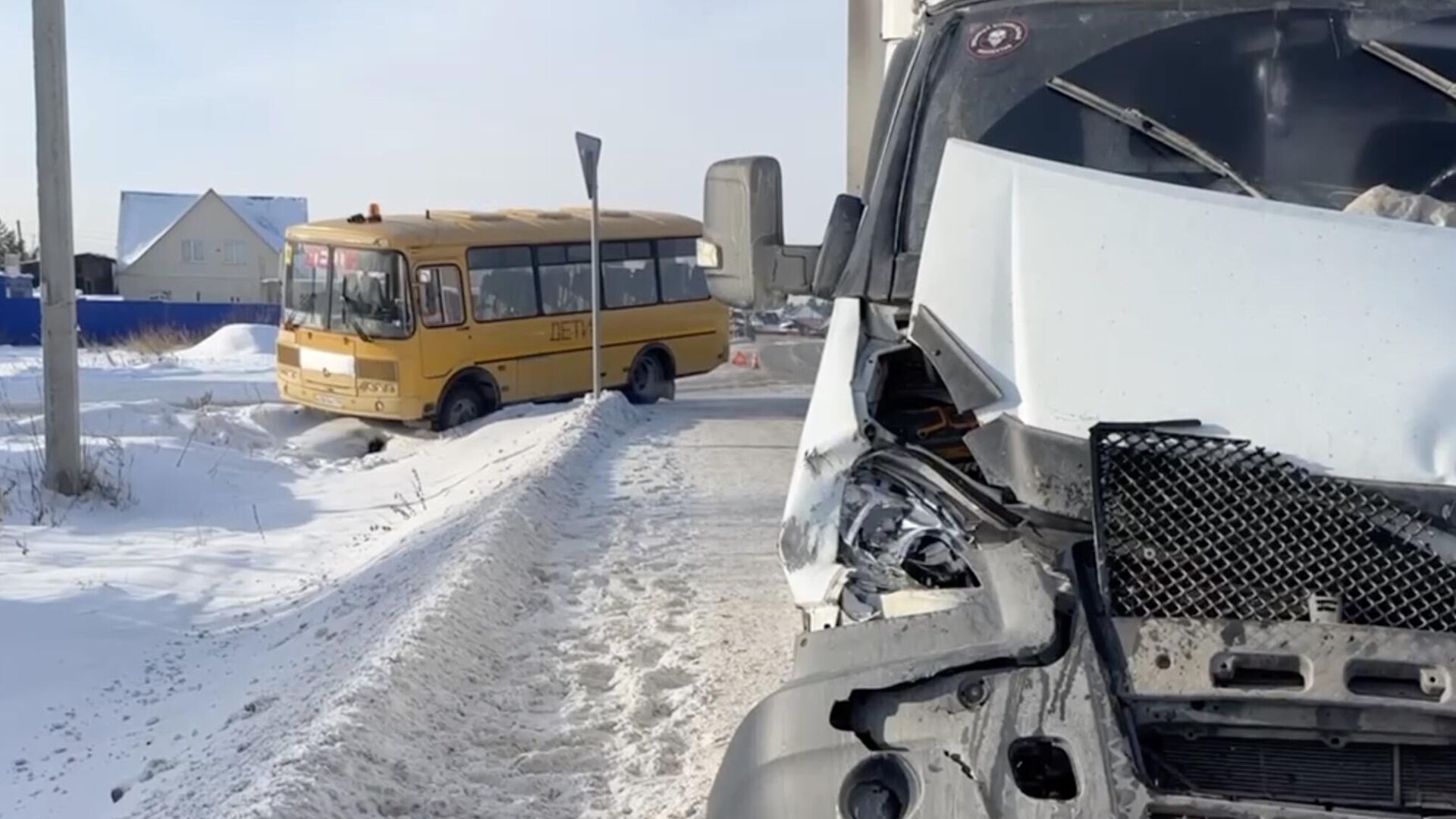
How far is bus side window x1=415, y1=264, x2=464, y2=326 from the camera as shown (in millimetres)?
16781

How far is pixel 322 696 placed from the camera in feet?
16.7

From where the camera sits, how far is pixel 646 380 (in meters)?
19.7

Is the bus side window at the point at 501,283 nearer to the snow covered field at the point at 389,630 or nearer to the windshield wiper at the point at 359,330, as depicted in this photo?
the windshield wiper at the point at 359,330

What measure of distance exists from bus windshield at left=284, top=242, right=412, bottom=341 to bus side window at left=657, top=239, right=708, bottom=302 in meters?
4.47

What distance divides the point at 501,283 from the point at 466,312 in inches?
29.5

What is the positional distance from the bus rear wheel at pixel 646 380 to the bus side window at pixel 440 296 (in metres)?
2.95

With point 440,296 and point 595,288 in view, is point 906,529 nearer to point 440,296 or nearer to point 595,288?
point 595,288

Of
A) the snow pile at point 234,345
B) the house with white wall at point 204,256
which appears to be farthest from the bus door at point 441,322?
the house with white wall at point 204,256

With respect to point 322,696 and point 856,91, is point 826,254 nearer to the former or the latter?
point 322,696

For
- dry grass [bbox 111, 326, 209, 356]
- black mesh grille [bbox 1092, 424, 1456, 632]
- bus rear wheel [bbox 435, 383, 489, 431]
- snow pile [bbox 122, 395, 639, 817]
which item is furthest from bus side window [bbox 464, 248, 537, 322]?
dry grass [bbox 111, 326, 209, 356]

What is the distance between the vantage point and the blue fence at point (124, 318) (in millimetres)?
34312

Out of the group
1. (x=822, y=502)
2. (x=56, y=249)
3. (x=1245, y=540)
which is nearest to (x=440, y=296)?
(x=56, y=249)

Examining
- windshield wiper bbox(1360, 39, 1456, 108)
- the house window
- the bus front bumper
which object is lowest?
the bus front bumper

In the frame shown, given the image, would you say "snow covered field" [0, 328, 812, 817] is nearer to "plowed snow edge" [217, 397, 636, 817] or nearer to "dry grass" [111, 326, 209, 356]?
"plowed snow edge" [217, 397, 636, 817]
